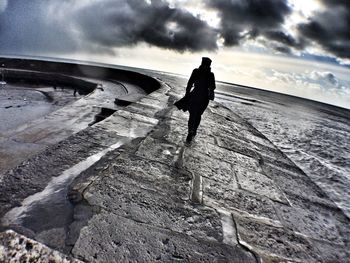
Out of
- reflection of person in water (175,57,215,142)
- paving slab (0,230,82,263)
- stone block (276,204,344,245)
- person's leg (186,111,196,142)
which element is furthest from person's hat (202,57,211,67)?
paving slab (0,230,82,263)

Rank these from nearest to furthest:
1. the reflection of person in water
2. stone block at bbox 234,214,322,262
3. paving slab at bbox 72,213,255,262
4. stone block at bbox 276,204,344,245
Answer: paving slab at bbox 72,213,255,262
stone block at bbox 234,214,322,262
stone block at bbox 276,204,344,245
the reflection of person in water

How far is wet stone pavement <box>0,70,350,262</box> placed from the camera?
1424 millimetres

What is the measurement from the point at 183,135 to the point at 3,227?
3.23m

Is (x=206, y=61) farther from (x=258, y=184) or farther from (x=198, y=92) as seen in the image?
(x=258, y=184)

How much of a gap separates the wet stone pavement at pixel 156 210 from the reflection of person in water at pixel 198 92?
0.72 m

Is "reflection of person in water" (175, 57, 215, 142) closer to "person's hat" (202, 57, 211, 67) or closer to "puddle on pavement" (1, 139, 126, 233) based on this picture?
"person's hat" (202, 57, 211, 67)

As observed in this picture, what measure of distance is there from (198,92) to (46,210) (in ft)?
9.92

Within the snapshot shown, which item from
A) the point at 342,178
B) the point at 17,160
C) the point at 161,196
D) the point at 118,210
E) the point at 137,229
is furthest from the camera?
the point at 342,178

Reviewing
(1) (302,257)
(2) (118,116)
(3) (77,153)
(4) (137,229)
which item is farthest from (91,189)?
(2) (118,116)

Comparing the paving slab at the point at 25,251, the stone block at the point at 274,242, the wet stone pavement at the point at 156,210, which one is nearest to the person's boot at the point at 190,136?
the wet stone pavement at the point at 156,210

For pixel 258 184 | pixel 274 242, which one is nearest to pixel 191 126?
pixel 258 184

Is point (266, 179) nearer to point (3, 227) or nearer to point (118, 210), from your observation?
point (118, 210)

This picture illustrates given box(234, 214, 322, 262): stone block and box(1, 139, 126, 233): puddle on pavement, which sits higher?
box(1, 139, 126, 233): puddle on pavement

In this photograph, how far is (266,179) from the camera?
342 centimetres
